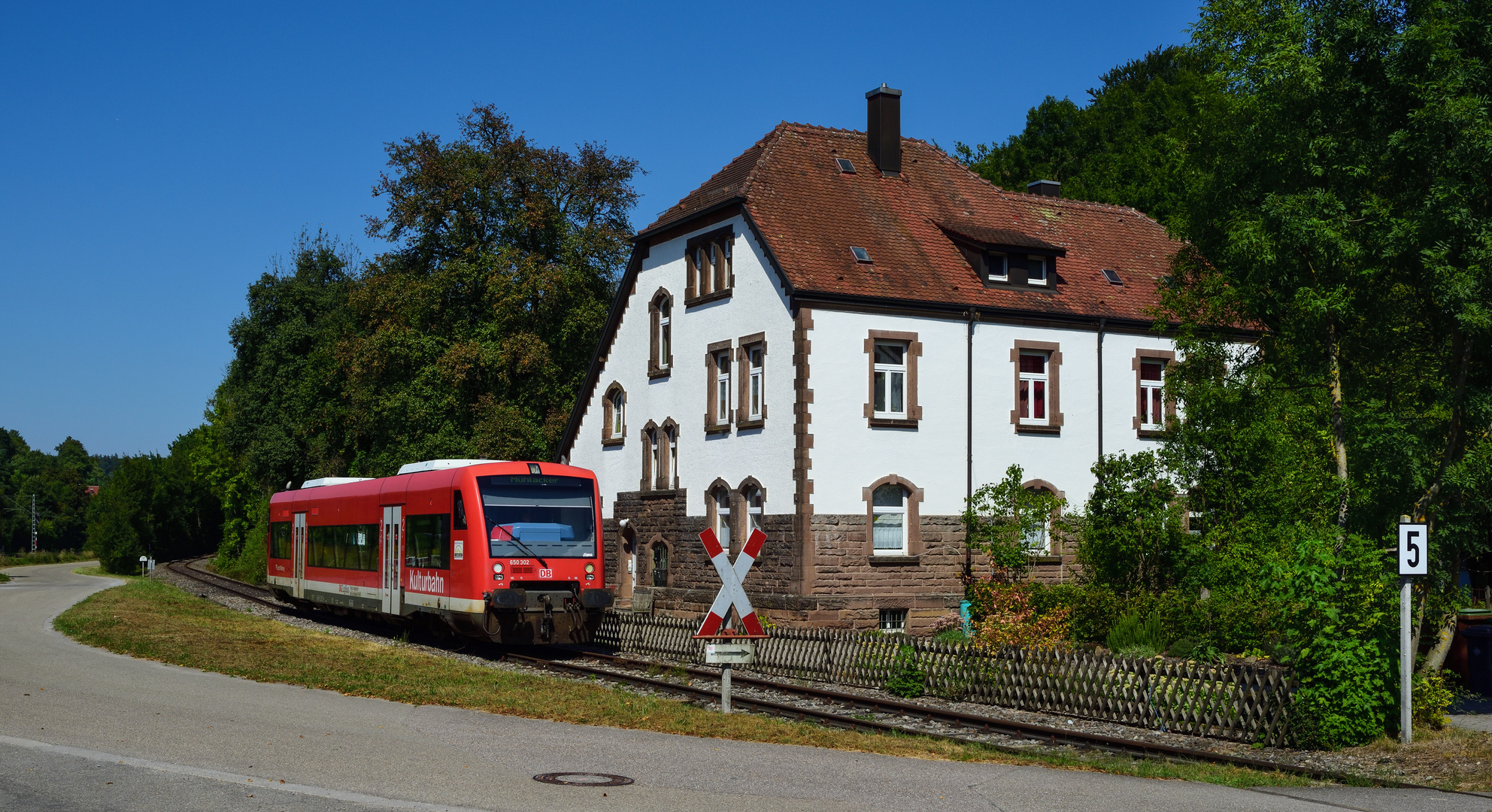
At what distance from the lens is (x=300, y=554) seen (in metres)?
35.1

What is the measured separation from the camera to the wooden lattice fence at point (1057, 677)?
50.7 ft

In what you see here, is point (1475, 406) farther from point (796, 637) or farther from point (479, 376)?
point (479, 376)

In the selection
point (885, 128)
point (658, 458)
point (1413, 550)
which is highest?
point (885, 128)

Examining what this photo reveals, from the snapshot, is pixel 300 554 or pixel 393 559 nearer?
pixel 393 559

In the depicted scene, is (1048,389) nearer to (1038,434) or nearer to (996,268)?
(1038,434)

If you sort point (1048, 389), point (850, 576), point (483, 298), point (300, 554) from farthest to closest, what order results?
point (483, 298) < point (300, 554) < point (1048, 389) < point (850, 576)

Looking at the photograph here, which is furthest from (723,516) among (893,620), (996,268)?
(996,268)

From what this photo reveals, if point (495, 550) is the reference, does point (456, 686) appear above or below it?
below

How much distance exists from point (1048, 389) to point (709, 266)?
8.21 meters

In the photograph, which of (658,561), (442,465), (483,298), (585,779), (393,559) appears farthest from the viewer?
(483,298)

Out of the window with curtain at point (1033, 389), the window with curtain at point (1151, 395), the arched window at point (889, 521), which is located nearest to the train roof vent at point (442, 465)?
the arched window at point (889, 521)

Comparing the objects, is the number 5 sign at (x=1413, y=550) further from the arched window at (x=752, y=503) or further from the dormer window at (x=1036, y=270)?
the dormer window at (x=1036, y=270)

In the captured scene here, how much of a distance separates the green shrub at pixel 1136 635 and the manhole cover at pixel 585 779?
12.4 meters

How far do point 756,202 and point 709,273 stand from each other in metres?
2.50
